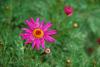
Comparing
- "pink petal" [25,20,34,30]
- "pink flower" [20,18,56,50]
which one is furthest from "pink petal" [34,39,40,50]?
"pink petal" [25,20,34,30]

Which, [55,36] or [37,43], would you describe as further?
[55,36]

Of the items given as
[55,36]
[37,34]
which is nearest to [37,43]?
[37,34]

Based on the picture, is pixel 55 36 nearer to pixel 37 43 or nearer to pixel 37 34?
pixel 37 34

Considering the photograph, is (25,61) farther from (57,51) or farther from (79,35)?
(79,35)

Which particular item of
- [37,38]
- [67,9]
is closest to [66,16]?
[67,9]

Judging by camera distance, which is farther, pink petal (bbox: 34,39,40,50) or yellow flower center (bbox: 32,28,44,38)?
yellow flower center (bbox: 32,28,44,38)

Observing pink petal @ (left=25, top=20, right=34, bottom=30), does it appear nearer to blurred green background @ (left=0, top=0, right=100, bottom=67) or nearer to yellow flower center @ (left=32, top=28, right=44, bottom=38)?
yellow flower center @ (left=32, top=28, right=44, bottom=38)
